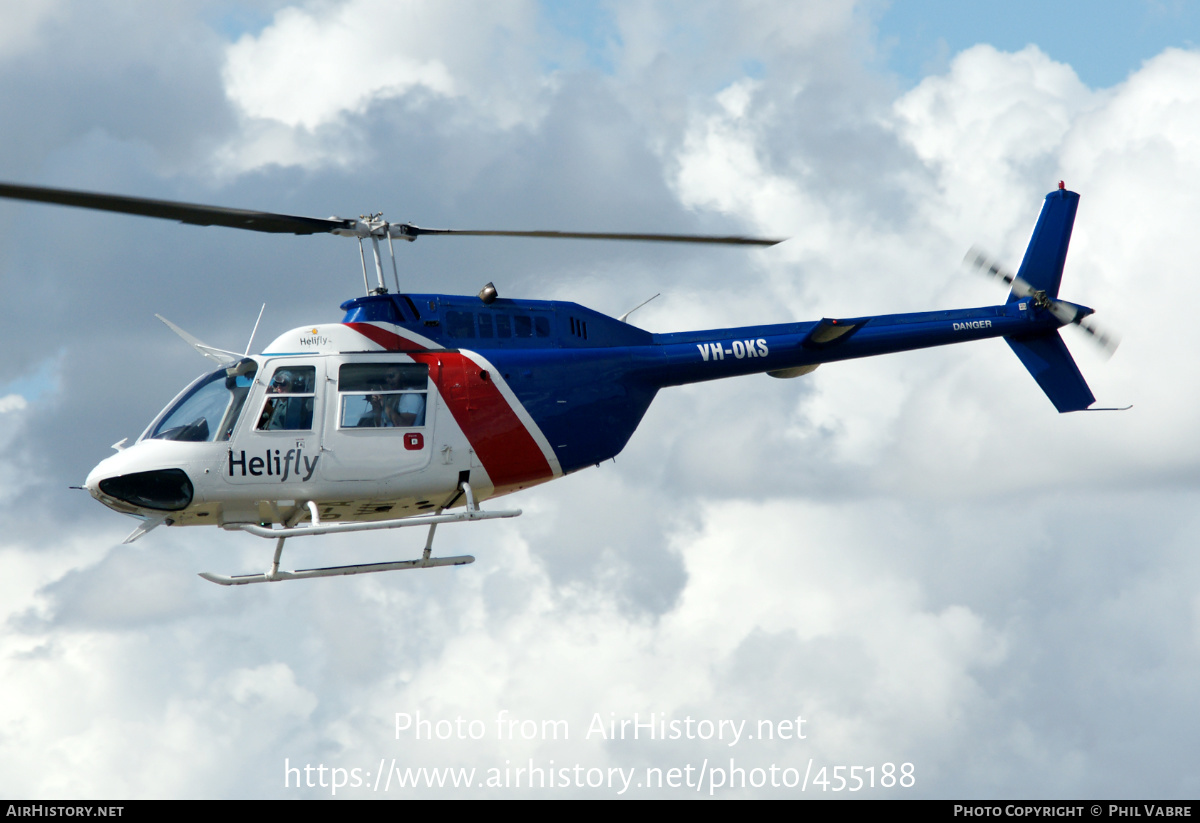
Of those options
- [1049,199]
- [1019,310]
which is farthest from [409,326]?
[1049,199]

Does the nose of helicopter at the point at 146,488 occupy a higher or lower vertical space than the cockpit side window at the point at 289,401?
lower

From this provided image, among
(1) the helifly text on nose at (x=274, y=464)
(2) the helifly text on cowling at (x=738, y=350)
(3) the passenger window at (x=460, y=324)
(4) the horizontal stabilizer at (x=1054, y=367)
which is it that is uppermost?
(4) the horizontal stabilizer at (x=1054, y=367)

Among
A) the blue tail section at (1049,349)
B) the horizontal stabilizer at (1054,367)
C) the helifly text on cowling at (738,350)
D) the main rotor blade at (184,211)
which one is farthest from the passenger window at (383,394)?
the horizontal stabilizer at (1054,367)

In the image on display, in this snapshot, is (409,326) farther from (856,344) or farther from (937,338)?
(937,338)

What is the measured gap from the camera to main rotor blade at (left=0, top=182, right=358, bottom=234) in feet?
53.6

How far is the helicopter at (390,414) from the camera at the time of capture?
2089 cm

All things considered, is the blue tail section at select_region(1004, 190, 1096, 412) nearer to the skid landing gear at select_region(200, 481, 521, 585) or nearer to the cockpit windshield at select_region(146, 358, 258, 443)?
the skid landing gear at select_region(200, 481, 521, 585)

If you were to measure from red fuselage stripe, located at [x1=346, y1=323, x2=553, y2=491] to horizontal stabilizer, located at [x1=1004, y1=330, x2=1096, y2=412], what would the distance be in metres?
12.0

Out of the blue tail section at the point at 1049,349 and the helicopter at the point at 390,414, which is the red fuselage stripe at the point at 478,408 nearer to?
the helicopter at the point at 390,414

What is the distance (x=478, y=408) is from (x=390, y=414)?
145cm

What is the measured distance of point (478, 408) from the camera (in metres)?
21.8

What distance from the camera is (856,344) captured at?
24.9 metres

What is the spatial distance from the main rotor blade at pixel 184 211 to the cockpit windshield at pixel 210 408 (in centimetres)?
237

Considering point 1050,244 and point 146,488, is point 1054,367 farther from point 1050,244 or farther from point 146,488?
point 146,488
